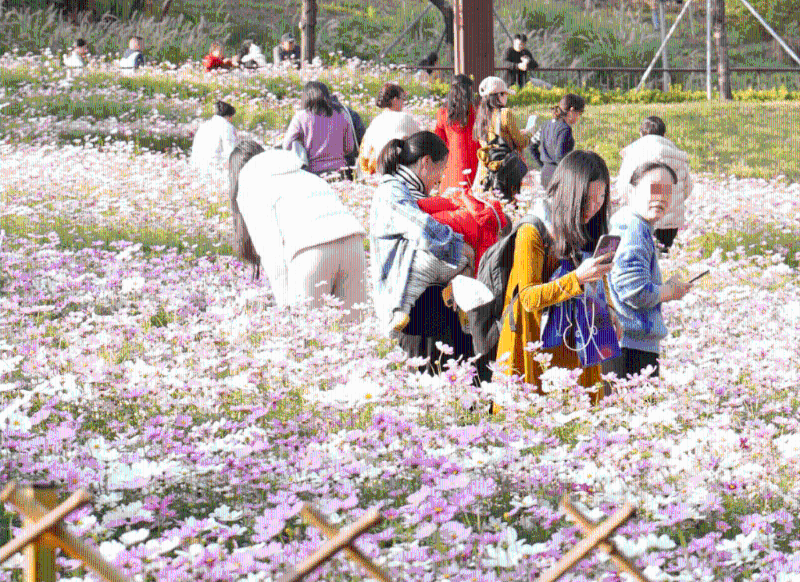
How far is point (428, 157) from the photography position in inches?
223

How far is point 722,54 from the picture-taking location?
74.3 ft

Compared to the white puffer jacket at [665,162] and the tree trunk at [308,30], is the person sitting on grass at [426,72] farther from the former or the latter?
the white puffer jacket at [665,162]

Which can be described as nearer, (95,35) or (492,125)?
(492,125)

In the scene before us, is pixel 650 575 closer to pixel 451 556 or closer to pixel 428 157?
pixel 451 556

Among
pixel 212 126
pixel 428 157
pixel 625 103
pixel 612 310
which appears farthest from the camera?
pixel 625 103

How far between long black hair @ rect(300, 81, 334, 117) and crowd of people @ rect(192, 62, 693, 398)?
3.35m

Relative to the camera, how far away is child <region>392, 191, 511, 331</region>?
5555 mm

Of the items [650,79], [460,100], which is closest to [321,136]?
[460,100]

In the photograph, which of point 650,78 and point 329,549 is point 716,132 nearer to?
point 650,78

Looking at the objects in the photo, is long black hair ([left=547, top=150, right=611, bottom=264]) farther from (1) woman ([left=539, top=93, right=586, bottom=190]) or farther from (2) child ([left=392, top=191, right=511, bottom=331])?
(1) woman ([left=539, top=93, right=586, bottom=190])

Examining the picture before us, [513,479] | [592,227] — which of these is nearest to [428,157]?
[592,227]

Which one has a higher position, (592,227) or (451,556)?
(592,227)

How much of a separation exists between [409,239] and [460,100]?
3.76 metres

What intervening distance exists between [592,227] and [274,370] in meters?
1.61
